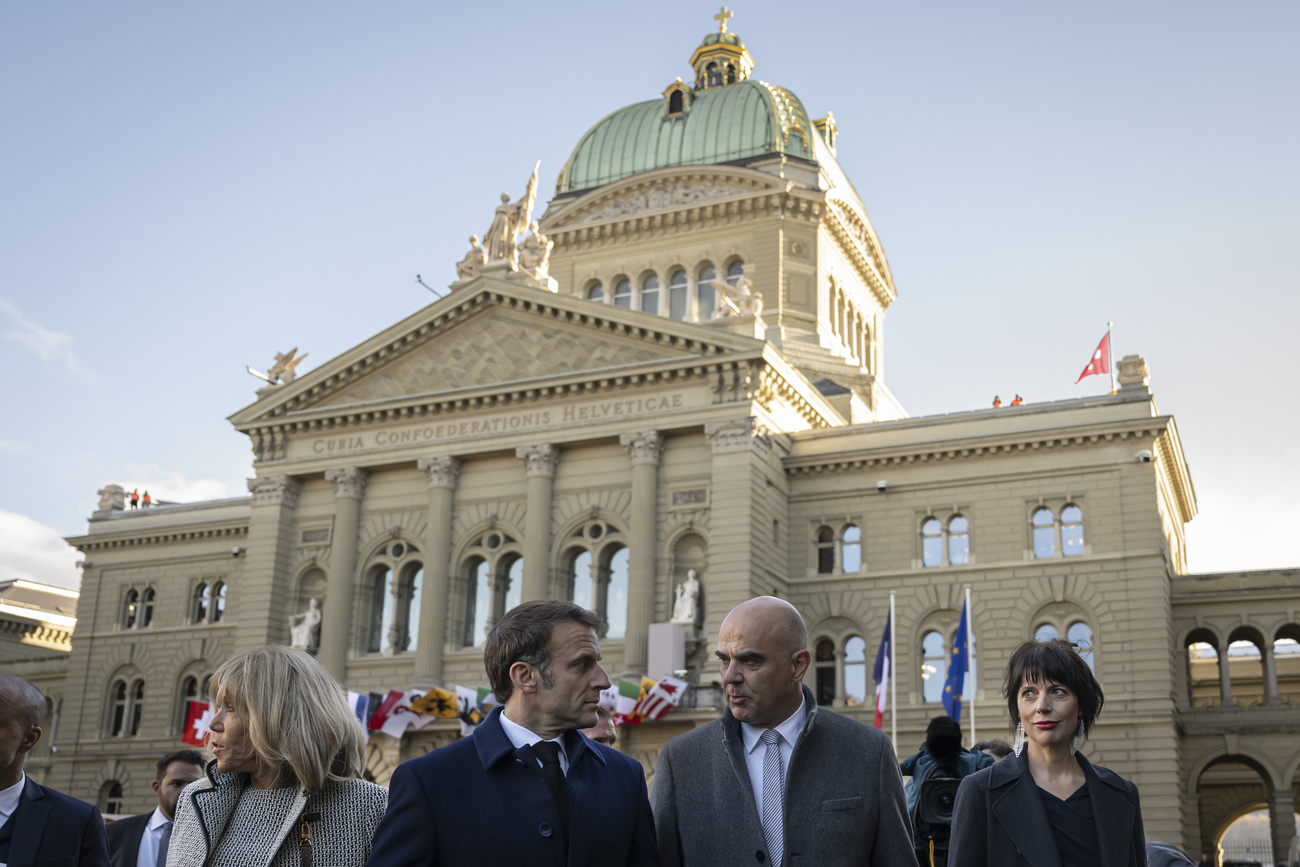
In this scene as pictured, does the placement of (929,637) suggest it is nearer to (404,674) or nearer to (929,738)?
(404,674)

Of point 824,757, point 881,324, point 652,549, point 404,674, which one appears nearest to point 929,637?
point 652,549

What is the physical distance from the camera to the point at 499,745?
545cm

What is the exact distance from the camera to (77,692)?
4869 cm

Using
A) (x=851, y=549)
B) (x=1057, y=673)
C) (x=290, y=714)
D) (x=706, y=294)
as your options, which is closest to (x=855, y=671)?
(x=851, y=549)

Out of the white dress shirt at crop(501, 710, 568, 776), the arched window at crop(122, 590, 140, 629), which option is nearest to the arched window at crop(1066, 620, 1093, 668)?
the white dress shirt at crop(501, 710, 568, 776)

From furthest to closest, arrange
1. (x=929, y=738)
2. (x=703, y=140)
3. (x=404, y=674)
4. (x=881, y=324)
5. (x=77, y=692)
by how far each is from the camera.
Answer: (x=881, y=324) → (x=703, y=140) → (x=77, y=692) → (x=404, y=674) → (x=929, y=738)

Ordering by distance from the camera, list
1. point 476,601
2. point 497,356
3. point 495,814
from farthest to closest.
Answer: point 497,356 → point 476,601 → point 495,814

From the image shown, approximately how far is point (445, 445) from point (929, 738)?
32.1 meters

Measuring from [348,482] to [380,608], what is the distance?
390 centimetres

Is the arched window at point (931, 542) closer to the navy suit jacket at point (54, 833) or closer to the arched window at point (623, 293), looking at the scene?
the arched window at point (623, 293)

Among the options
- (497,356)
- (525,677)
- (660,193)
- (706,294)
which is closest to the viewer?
(525,677)

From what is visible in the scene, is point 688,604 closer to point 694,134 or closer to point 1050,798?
point 694,134

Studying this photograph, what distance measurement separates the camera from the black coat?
6121mm

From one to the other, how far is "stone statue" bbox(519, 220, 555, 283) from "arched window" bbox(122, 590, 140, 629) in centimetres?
1983
